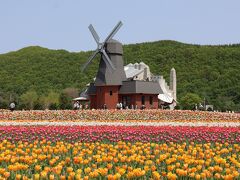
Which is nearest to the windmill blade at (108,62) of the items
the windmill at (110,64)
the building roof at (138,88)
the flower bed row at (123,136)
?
the windmill at (110,64)

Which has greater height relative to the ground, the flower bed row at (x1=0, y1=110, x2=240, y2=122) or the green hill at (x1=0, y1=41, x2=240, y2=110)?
the green hill at (x1=0, y1=41, x2=240, y2=110)

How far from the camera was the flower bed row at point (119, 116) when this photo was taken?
97.2 feet

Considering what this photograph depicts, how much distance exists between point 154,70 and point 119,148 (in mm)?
93479

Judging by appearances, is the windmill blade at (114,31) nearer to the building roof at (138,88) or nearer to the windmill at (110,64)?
the windmill at (110,64)

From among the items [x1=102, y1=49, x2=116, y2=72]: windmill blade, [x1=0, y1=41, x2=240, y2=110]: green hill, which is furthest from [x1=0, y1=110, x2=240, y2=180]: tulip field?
[x1=0, y1=41, x2=240, y2=110]: green hill

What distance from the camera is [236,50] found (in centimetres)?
10706

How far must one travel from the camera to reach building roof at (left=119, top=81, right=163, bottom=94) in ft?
133

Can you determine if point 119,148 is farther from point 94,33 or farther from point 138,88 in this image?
point 94,33

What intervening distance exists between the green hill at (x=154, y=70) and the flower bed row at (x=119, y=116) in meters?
38.9

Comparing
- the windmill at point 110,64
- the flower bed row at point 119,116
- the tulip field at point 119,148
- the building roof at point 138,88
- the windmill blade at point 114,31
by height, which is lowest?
the tulip field at point 119,148

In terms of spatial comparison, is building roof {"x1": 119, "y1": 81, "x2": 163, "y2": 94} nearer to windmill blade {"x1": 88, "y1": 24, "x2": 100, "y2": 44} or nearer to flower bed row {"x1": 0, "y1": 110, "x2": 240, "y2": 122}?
windmill blade {"x1": 88, "y1": 24, "x2": 100, "y2": 44}

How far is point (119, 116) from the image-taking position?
1197 inches

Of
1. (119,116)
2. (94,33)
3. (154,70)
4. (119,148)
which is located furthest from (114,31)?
(154,70)

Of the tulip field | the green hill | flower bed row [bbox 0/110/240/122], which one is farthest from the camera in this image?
the green hill
